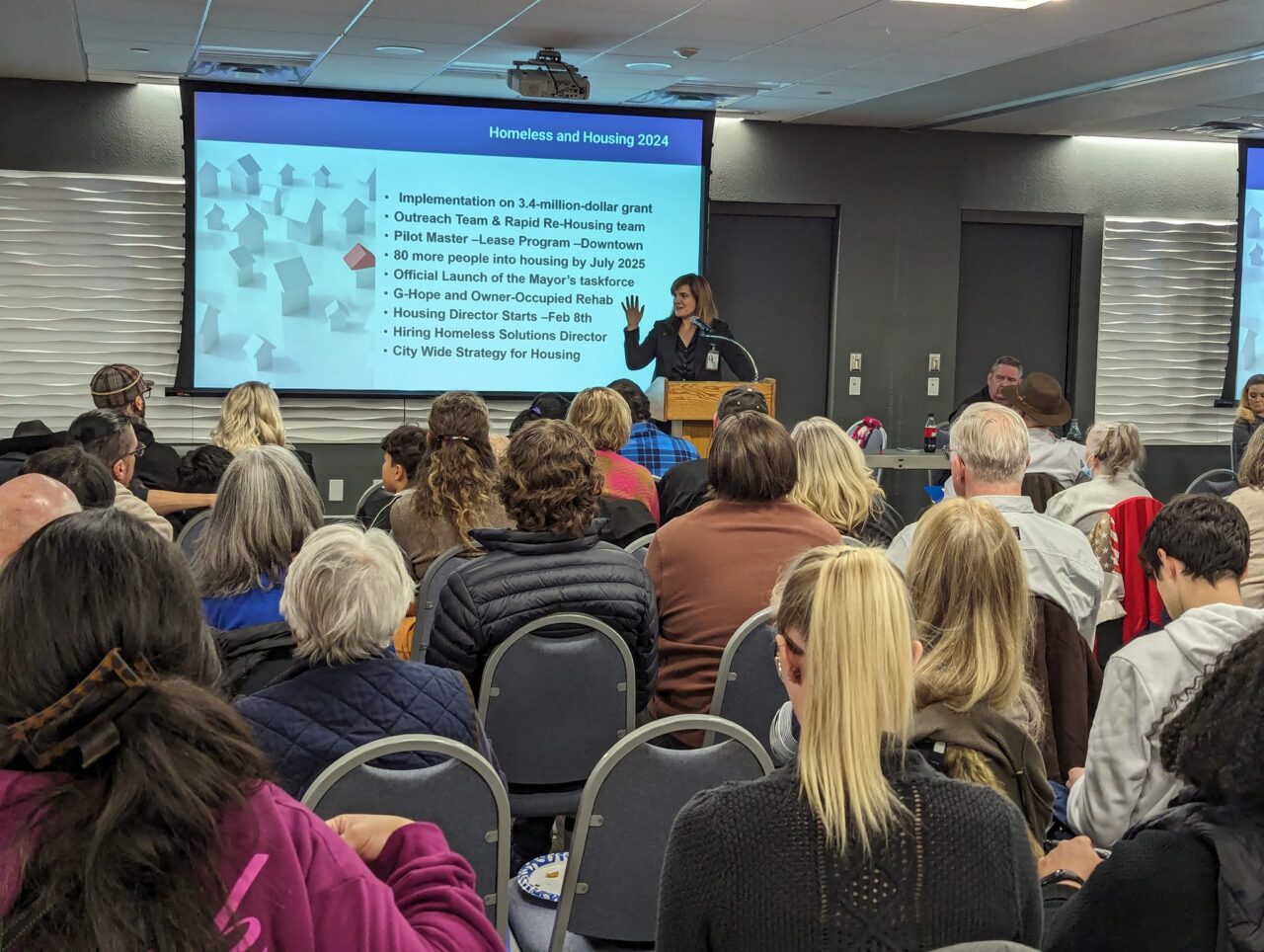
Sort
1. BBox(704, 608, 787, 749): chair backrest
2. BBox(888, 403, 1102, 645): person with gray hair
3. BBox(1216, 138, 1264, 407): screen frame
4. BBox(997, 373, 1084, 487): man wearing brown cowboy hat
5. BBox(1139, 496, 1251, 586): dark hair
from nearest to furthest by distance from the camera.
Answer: BBox(1139, 496, 1251, 586): dark hair < BBox(888, 403, 1102, 645): person with gray hair < BBox(704, 608, 787, 749): chair backrest < BBox(997, 373, 1084, 487): man wearing brown cowboy hat < BBox(1216, 138, 1264, 407): screen frame

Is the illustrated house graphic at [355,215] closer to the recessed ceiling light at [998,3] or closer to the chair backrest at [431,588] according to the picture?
the recessed ceiling light at [998,3]

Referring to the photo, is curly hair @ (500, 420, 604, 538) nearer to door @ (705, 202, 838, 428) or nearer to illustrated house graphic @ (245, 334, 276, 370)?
illustrated house graphic @ (245, 334, 276, 370)

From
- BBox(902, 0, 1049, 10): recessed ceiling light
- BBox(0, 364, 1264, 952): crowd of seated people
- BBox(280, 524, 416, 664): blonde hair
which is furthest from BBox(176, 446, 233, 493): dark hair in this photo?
BBox(902, 0, 1049, 10): recessed ceiling light

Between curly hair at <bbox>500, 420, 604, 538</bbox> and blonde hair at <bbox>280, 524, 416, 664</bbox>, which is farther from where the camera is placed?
curly hair at <bbox>500, 420, 604, 538</bbox>

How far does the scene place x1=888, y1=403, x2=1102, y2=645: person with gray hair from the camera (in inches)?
113

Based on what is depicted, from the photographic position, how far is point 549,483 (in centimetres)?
312

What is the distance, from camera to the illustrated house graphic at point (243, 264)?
7.71 metres

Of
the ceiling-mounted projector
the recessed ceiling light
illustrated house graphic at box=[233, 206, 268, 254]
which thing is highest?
the recessed ceiling light

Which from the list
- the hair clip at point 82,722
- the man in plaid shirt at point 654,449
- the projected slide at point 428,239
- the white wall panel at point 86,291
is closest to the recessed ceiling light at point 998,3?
the man in plaid shirt at point 654,449

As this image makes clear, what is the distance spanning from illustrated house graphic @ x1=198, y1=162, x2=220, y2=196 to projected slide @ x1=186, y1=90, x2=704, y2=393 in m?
0.01

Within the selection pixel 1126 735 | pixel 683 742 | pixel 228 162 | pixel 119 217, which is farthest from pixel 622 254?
pixel 1126 735

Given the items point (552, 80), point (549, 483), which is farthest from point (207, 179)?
point (549, 483)

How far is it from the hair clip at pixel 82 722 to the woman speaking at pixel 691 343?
6556 mm

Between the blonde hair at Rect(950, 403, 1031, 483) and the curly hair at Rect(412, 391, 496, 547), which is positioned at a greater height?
the blonde hair at Rect(950, 403, 1031, 483)
